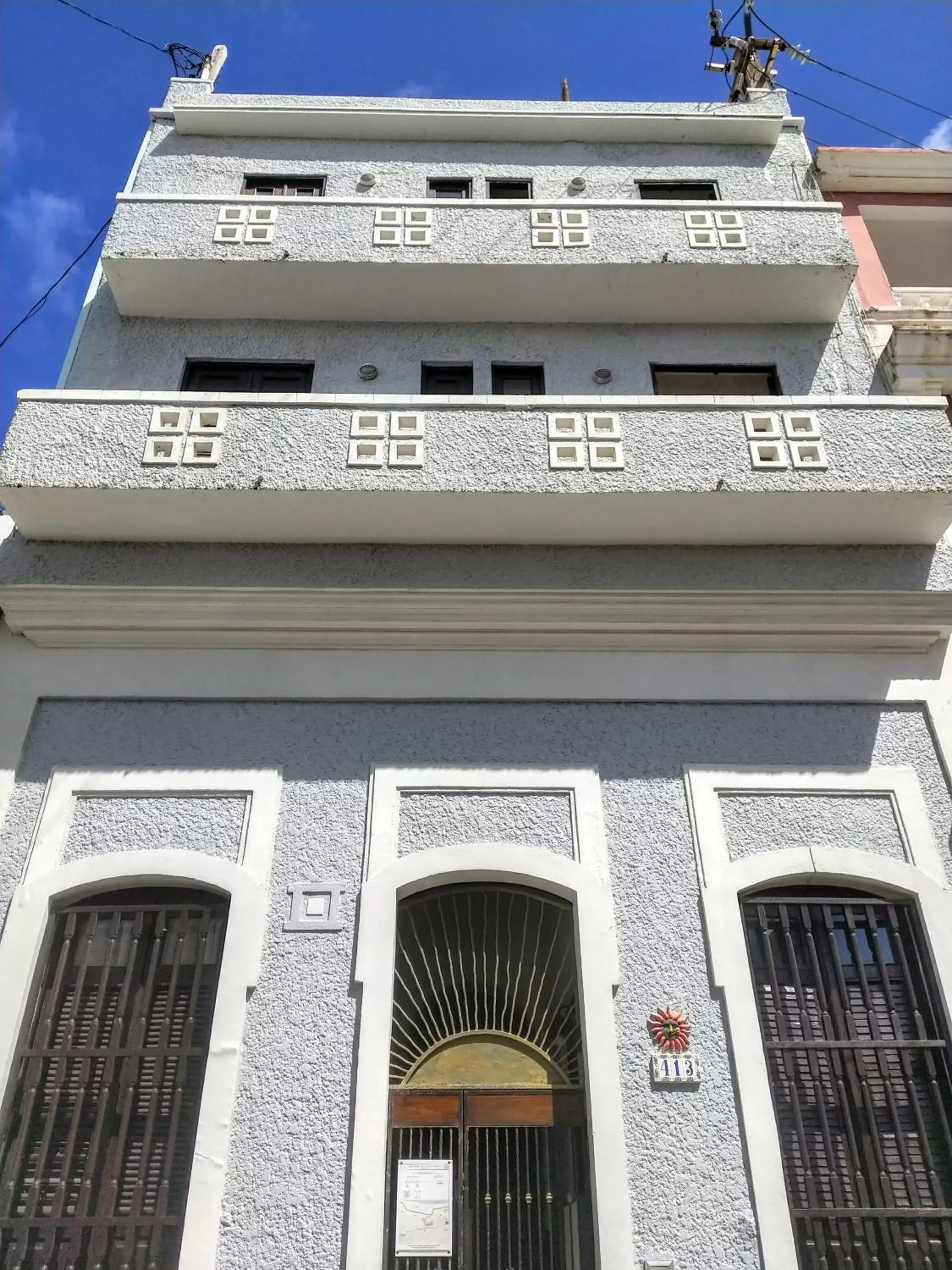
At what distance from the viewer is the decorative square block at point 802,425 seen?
6.90 meters

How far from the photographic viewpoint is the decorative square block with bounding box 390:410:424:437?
687 cm

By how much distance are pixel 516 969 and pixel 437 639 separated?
7.95ft

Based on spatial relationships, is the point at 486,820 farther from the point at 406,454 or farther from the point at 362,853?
the point at 406,454

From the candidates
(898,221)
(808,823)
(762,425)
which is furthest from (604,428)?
(898,221)

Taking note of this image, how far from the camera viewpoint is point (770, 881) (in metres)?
6.04

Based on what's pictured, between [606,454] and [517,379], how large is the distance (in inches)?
82.7

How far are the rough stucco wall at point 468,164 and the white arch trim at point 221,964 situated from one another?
7118mm

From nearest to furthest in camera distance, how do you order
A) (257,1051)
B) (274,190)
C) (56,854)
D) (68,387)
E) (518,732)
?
(257,1051), (56,854), (518,732), (68,387), (274,190)

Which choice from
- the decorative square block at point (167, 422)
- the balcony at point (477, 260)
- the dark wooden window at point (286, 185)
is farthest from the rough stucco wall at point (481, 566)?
the dark wooden window at point (286, 185)

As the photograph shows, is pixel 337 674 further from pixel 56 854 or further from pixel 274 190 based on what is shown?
pixel 274 190

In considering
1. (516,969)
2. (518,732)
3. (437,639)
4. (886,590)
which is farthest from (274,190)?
(516,969)

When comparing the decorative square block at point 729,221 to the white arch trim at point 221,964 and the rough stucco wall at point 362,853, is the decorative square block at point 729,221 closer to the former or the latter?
the rough stucco wall at point 362,853

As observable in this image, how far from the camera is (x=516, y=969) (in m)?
6.19

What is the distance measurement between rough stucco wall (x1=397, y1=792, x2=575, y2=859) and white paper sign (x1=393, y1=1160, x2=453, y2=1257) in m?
1.84
